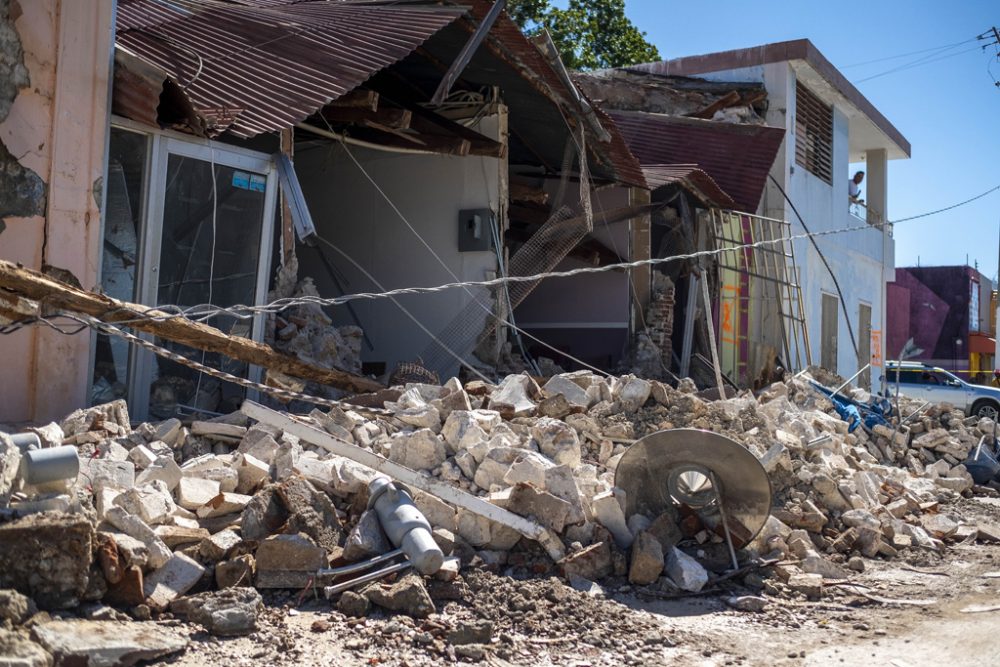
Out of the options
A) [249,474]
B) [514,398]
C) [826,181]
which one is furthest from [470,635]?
[826,181]

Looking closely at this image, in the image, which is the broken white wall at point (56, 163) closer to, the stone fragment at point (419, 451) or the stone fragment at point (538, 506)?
the stone fragment at point (419, 451)

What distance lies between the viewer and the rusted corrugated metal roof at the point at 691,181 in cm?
1233

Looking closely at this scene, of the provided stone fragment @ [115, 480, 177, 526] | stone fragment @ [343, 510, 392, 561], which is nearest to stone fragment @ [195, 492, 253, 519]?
stone fragment @ [115, 480, 177, 526]

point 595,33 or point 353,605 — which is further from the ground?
point 595,33

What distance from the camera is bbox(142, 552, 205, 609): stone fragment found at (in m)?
4.35

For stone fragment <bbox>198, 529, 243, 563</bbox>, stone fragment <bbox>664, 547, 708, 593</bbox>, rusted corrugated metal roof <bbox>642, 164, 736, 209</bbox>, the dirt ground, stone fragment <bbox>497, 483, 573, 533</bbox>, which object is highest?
rusted corrugated metal roof <bbox>642, 164, 736, 209</bbox>

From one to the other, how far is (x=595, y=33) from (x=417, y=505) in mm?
20801

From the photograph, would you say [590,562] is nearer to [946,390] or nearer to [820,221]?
[820,221]

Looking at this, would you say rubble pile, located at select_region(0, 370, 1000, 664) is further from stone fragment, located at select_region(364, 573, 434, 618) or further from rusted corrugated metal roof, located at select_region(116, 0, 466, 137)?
rusted corrugated metal roof, located at select_region(116, 0, 466, 137)

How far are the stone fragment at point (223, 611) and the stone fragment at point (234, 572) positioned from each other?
0.15m

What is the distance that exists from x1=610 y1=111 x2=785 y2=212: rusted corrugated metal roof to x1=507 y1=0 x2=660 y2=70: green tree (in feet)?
27.1

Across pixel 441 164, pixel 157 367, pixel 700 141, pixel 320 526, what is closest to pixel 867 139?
pixel 700 141

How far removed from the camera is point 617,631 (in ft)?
15.5

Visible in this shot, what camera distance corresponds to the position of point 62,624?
3.91 metres
